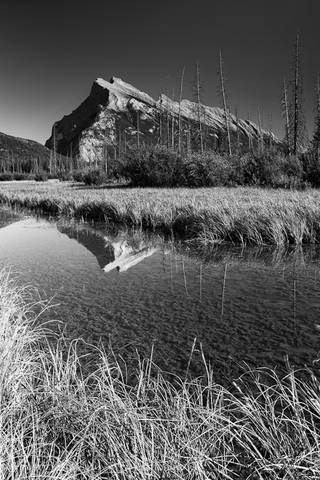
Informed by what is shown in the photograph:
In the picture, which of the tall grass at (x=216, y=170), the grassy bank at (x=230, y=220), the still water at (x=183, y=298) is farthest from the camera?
the tall grass at (x=216, y=170)

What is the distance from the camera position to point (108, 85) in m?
195

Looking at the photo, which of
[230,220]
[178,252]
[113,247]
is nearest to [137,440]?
[178,252]

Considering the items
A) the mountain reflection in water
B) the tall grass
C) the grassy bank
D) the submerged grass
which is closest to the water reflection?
the mountain reflection in water

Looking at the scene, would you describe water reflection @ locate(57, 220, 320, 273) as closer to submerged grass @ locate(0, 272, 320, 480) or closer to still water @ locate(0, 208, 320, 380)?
still water @ locate(0, 208, 320, 380)

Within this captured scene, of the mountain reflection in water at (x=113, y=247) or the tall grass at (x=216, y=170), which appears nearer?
the mountain reflection in water at (x=113, y=247)

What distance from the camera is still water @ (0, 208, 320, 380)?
12.6 feet

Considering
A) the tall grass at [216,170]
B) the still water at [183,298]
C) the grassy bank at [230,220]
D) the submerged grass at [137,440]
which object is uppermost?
the tall grass at [216,170]

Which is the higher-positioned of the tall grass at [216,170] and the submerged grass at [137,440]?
the tall grass at [216,170]

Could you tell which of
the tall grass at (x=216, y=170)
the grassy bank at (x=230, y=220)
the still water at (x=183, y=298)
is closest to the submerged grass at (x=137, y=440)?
the still water at (x=183, y=298)

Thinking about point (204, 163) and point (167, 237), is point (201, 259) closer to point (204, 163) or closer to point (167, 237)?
point (167, 237)

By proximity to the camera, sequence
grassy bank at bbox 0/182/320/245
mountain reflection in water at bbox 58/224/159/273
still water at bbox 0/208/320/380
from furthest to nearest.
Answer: grassy bank at bbox 0/182/320/245 → mountain reflection in water at bbox 58/224/159/273 → still water at bbox 0/208/320/380

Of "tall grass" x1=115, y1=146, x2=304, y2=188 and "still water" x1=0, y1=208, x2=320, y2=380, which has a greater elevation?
"tall grass" x1=115, y1=146, x2=304, y2=188

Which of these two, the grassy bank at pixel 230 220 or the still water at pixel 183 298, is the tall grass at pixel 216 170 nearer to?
the grassy bank at pixel 230 220

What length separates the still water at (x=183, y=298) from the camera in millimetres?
3852
